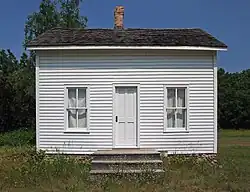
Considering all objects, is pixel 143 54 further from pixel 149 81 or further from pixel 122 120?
pixel 122 120

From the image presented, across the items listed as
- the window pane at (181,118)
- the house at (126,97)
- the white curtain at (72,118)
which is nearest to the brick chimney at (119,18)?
the house at (126,97)

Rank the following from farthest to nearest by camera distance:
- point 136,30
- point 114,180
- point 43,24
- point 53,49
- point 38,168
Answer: point 43,24 → point 136,30 → point 53,49 → point 38,168 → point 114,180

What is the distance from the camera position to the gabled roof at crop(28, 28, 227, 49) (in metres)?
17.2

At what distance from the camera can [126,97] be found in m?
17.5

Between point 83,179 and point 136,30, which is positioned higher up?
point 136,30

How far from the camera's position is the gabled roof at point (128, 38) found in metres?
17.2

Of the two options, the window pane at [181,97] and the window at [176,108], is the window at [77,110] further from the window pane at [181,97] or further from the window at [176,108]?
the window pane at [181,97]

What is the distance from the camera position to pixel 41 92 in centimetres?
1752

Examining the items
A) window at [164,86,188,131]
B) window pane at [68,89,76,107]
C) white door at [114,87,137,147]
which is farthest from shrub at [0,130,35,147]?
window at [164,86,188,131]

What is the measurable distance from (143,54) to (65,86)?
10.7ft

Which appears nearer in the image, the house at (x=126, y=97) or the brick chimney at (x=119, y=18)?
the house at (x=126, y=97)

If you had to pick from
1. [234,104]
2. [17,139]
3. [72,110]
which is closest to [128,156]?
[72,110]

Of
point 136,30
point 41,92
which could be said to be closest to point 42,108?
point 41,92

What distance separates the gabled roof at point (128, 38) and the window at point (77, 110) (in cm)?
184
